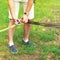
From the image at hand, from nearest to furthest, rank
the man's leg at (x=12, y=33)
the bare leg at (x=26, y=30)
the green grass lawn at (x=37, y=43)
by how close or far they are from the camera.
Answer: the man's leg at (x=12, y=33)
the green grass lawn at (x=37, y=43)
the bare leg at (x=26, y=30)

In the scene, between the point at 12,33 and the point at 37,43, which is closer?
the point at 12,33

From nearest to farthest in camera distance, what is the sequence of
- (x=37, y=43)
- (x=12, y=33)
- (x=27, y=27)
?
(x=12, y=33) < (x=27, y=27) < (x=37, y=43)

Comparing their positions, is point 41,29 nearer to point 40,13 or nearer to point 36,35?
point 36,35

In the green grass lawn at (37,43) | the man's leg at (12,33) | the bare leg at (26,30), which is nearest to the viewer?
the man's leg at (12,33)

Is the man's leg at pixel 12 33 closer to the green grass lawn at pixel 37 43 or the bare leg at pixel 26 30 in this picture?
the green grass lawn at pixel 37 43

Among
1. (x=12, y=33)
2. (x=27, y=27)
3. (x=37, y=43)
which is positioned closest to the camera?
(x=12, y=33)

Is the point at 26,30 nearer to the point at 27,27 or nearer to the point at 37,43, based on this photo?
the point at 27,27

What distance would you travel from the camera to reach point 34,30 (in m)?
6.78

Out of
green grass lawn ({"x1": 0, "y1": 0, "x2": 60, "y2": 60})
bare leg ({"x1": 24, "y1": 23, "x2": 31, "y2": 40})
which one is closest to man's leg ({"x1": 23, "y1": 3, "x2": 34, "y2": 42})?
bare leg ({"x1": 24, "y1": 23, "x2": 31, "y2": 40})

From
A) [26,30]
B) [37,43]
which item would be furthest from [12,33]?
[37,43]

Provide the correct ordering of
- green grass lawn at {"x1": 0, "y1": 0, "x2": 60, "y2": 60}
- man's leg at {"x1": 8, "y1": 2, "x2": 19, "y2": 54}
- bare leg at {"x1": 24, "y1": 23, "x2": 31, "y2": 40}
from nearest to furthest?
man's leg at {"x1": 8, "y1": 2, "x2": 19, "y2": 54} → green grass lawn at {"x1": 0, "y1": 0, "x2": 60, "y2": 60} → bare leg at {"x1": 24, "y1": 23, "x2": 31, "y2": 40}

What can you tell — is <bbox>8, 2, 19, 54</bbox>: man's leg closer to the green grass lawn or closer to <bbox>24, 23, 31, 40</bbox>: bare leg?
the green grass lawn

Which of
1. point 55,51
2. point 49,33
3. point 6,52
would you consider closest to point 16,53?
point 6,52

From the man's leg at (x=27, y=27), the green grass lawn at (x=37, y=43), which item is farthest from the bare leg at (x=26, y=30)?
the green grass lawn at (x=37, y=43)
